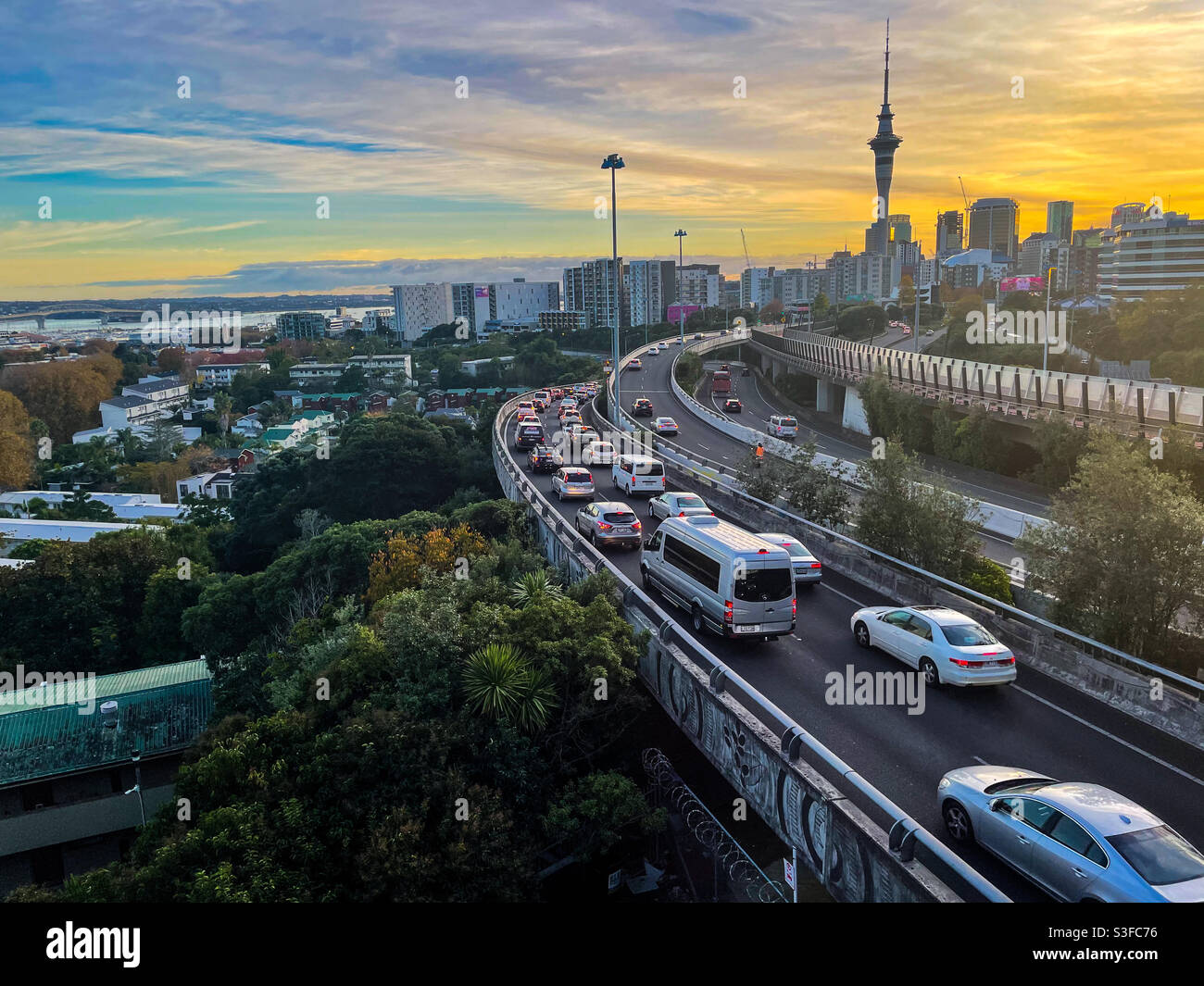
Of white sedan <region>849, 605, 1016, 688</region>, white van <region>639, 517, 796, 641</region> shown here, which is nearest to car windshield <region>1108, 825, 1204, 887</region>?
white sedan <region>849, 605, 1016, 688</region>

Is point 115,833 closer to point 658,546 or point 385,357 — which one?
point 658,546

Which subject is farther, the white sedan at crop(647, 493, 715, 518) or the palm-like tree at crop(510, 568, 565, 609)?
the white sedan at crop(647, 493, 715, 518)

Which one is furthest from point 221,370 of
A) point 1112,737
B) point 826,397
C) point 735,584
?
point 1112,737

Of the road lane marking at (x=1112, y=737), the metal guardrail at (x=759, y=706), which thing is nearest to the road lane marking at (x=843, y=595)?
the road lane marking at (x=1112, y=737)

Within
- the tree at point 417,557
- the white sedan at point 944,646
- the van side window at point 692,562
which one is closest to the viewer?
the white sedan at point 944,646

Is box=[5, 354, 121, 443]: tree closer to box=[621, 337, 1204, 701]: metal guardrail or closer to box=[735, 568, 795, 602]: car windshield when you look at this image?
box=[621, 337, 1204, 701]: metal guardrail

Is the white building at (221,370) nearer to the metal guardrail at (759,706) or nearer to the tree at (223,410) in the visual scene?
the tree at (223,410)
